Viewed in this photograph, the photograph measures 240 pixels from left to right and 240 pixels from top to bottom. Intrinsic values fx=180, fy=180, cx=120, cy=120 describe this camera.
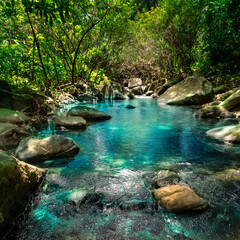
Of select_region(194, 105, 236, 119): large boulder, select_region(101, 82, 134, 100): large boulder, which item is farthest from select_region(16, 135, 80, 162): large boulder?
select_region(101, 82, 134, 100): large boulder

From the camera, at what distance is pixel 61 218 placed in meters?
2.13

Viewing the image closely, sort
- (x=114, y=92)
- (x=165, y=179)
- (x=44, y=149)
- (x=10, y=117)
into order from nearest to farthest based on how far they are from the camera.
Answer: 1. (x=165, y=179)
2. (x=44, y=149)
3. (x=10, y=117)
4. (x=114, y=92)

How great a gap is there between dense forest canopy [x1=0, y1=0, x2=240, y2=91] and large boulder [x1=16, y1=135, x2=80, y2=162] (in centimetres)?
429

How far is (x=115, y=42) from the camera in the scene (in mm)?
16359

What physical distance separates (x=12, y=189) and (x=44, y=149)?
178 centimetres

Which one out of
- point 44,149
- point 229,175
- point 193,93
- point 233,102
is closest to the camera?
point 229,175

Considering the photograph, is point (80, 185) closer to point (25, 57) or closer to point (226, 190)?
point (226, 190)

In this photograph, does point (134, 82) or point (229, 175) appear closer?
point (229, 175)

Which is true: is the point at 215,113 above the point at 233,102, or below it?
below

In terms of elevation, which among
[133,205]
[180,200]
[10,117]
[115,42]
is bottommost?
[133,205]

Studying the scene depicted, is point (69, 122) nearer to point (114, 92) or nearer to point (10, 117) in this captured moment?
point (10, 117)

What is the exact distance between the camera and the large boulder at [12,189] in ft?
5.95

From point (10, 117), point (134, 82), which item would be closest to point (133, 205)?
point (10, 117)

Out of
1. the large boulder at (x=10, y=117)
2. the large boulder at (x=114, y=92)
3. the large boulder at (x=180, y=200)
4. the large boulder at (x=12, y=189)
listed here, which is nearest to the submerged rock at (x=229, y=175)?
the large boulder at (x=180, y=200)
